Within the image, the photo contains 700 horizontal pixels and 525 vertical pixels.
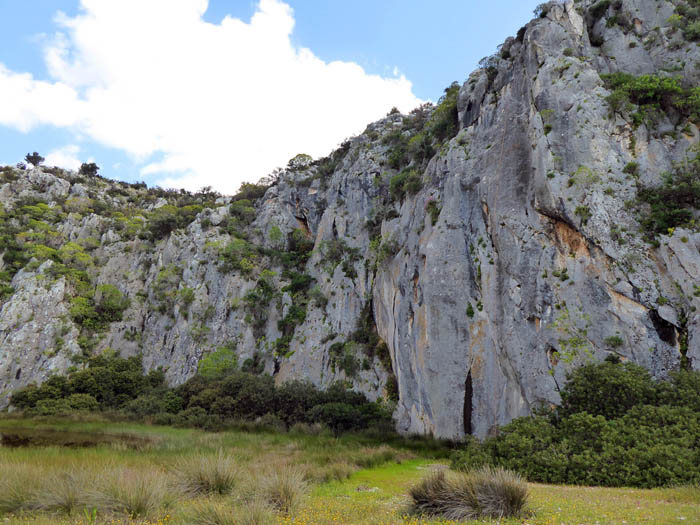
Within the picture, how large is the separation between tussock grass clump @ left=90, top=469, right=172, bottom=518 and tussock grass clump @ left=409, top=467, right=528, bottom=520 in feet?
17.3

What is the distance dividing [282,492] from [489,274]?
785 inches

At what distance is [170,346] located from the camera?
48.9 meters

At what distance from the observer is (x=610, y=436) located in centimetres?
1323

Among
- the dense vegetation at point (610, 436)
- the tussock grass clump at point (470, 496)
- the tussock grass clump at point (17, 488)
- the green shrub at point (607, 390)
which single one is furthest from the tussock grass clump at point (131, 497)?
the green shrub at point (607, 390)

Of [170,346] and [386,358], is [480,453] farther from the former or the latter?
[170,346]

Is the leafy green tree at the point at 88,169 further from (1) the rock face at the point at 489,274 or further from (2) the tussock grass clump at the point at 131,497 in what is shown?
(2) the tussock grass clump at the point at 131,497

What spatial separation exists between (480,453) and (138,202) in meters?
82.7

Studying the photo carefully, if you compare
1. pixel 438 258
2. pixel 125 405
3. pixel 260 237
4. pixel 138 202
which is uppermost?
pixel 138 202

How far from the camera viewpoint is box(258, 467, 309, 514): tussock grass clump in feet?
27.9

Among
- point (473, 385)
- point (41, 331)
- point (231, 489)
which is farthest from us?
point (41, 331)

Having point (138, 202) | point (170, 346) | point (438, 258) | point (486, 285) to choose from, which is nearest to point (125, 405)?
point (170, 346)

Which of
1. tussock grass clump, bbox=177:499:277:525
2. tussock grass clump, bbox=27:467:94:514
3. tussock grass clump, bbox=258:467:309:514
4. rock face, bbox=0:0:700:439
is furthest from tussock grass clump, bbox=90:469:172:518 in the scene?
rock face, bbox=0:0:700:439

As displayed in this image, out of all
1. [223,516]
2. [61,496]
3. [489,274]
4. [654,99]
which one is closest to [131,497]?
[61,496]

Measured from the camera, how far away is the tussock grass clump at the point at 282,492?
8493 millimetres
